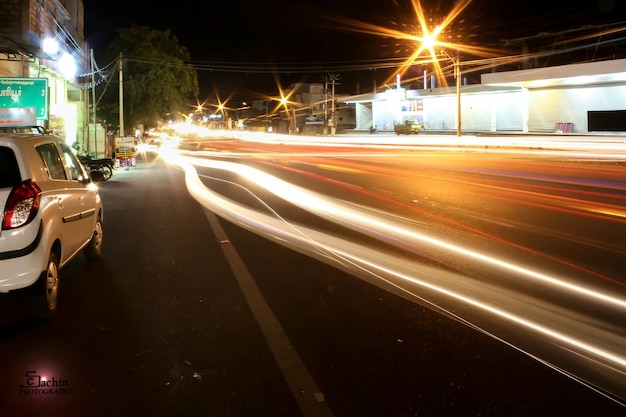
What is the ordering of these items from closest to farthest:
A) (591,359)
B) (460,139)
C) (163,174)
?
(591,359) < (163,174) < (460,139)

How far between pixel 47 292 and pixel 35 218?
77 cm

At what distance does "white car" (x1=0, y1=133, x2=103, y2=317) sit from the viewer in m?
5.40

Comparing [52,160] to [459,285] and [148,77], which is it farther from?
[148,77]

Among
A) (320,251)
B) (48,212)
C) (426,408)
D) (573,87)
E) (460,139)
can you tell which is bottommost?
(426,408)

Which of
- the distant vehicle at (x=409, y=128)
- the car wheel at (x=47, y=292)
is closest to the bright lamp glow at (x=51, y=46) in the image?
the car wheel at (x=47, y=292)

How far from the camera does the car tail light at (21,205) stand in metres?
5.41

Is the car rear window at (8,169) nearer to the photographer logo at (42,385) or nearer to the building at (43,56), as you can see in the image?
the photographer logo at (42,385)

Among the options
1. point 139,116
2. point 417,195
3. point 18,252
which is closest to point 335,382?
point 18,252

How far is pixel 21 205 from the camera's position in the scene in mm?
5508

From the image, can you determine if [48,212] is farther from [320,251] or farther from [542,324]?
[542,324]

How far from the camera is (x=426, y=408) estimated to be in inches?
157

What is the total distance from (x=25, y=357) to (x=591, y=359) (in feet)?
15.2

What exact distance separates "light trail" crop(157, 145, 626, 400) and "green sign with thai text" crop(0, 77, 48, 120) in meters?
8.54

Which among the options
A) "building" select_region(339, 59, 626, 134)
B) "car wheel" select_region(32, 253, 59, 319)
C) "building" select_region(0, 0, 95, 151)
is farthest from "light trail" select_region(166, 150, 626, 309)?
"building" select_region(339, 59, 626, 134)
